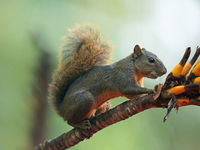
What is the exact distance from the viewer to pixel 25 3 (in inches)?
175

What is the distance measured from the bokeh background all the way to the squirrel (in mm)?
1473

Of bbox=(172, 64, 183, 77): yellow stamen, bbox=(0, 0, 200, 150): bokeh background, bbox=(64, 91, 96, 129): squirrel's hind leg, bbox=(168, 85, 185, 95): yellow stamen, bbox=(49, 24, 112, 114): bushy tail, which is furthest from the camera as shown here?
bbox=(0, 0, 200, 150): bokeh background

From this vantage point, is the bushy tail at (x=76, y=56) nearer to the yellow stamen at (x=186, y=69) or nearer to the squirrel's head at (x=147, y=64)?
the squirrel's head at (x=147, y=64)

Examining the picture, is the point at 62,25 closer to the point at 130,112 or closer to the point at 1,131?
the point at 1,131

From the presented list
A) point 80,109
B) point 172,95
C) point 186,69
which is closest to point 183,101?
point 172,95

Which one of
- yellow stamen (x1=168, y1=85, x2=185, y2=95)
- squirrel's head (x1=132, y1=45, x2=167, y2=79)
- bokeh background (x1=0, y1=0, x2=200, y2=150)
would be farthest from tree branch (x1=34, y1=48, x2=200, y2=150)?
bokeh background (x1=0, y1=0, x2=200, y2=150)

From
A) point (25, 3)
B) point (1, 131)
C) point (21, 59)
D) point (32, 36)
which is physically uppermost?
point (25, 3)

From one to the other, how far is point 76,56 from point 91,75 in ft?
0.57

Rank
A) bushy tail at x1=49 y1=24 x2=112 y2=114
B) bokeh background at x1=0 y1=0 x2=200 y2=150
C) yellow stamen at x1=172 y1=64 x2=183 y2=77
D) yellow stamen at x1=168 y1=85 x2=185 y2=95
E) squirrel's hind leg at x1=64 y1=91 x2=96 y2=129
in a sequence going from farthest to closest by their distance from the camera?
bokeh background at x1=0 y1=0 x2=200 y2=150, bushy tail at x1=49 y1=24 x2=112 y2=114, squirrel's hind leg at x1=64 y1=91 x2=96 y2=129, yellow stamen at x1=172 y1=64 x2=183 y2=77, yellow stamen at x1=168 y1=85 x2=185 y2=95

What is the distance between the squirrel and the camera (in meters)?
1.86

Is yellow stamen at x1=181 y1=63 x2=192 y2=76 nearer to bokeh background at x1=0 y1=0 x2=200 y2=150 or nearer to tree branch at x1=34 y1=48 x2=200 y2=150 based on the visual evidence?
tree branch at x1=34 y1=48 x2=200 y2=150

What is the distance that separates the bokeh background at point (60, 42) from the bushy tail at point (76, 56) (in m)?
1.45

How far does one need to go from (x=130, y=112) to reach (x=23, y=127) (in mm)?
2618

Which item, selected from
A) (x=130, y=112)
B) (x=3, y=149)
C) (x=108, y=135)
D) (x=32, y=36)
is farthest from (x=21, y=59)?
(x=130, y=112)
